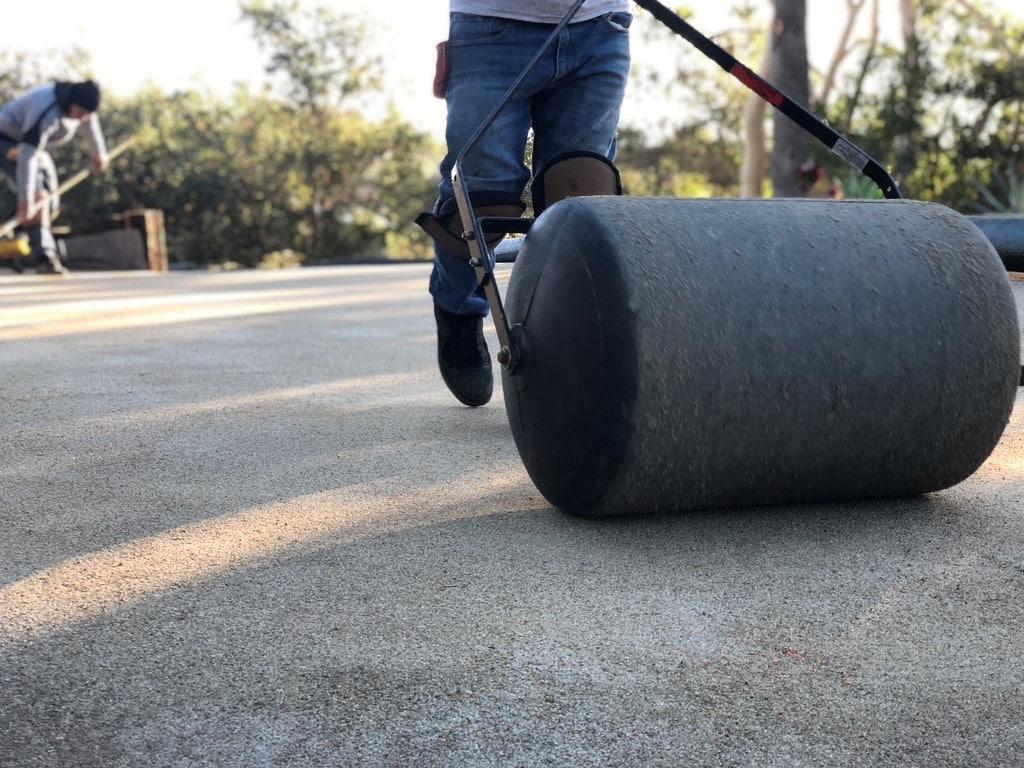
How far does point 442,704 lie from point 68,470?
147cm

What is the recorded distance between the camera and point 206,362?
4453 millimetres

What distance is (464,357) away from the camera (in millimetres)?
3424

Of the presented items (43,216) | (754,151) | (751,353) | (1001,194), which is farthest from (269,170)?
(751,353)

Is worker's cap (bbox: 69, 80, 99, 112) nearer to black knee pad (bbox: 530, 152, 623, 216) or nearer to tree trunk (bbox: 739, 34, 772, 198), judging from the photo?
black knee pad (bbox: 530, 152, 623, 216)

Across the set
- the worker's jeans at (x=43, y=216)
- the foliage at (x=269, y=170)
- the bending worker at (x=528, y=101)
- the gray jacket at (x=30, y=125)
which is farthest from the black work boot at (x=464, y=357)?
the foliage at (x=269, y=170)

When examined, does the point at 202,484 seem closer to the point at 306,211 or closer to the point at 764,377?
the point at 764,377

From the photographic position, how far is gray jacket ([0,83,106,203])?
11156 millimetres

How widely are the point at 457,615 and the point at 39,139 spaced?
10.7 m

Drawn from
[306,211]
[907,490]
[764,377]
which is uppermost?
[764,377]

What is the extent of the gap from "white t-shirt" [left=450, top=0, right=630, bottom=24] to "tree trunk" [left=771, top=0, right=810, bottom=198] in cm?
1017

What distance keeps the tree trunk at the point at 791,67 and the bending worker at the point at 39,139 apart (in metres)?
6.64

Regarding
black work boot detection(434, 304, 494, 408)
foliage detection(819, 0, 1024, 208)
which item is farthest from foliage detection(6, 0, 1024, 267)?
black work boot detection(434, 304, 494, 408)

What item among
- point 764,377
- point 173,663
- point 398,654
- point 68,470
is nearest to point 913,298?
point 764,377

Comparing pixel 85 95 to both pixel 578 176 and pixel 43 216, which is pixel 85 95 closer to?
pixel 43 216
